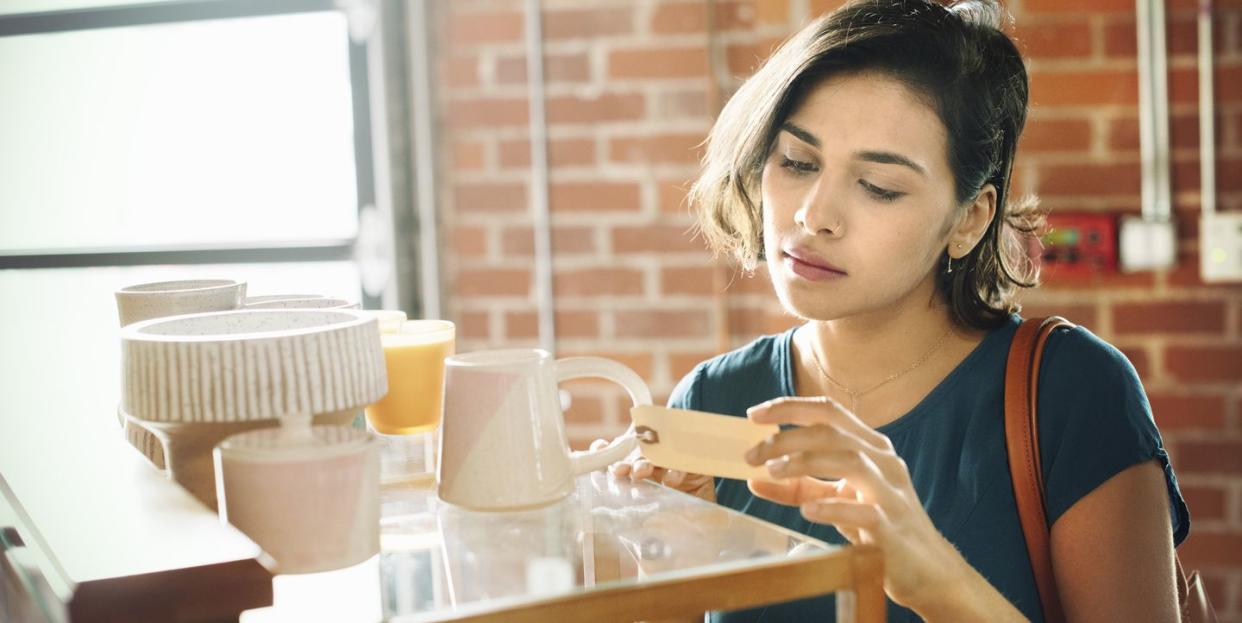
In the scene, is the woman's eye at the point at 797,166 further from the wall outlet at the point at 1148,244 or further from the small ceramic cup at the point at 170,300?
the wall outlet at the point at 1148,244

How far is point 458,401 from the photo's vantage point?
2.64 ft

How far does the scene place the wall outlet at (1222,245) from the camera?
188 centimetres

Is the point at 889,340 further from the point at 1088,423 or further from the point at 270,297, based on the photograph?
the point at 270,297

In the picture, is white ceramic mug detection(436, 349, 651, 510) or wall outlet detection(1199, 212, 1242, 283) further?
wall outlet detection(1199, 212, 1242, 283)

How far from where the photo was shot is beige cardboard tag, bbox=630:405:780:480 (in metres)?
0.82

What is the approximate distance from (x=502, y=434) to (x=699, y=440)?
15 cm

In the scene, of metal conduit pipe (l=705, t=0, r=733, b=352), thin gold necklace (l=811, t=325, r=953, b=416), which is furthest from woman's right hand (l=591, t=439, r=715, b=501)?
metal conduit pipe (l=705, t=0, r=733, b=352)

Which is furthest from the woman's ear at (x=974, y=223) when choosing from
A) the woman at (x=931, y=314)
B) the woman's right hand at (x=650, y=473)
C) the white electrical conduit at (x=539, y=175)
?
the white electrical conduit at (x=539, y=175)

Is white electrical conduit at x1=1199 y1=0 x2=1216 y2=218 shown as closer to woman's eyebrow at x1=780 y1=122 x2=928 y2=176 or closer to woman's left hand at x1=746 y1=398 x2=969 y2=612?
woman's eyebrow at x1=780 y1=122 x2=928 y2=176

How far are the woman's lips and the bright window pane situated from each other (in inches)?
49.0

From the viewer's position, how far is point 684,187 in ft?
6.83

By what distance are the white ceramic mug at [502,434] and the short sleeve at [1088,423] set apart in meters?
0.57

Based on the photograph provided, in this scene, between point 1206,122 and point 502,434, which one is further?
point 1206,122

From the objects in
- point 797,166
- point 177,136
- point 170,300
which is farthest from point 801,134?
point 177,136
